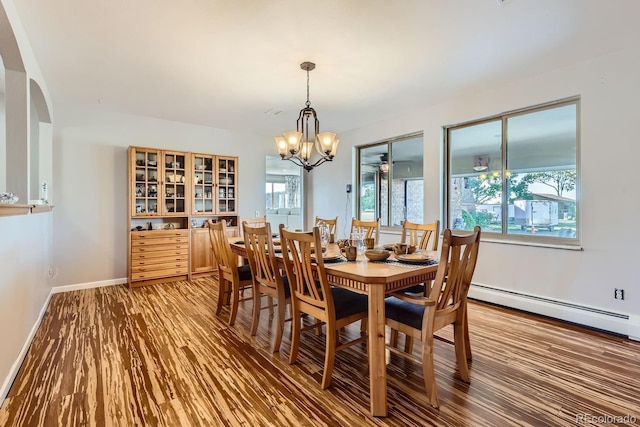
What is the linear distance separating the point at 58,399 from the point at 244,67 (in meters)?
2.92

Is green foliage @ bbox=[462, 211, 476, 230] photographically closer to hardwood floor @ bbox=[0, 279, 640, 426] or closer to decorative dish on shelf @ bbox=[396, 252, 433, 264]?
hardwood floor @ bbox=[0, 279, 640, 426]

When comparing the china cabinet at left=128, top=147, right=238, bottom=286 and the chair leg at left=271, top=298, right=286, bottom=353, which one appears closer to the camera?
the chair leg at left=271, top=298, right=286, bottom=353

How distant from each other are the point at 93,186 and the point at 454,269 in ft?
15.7

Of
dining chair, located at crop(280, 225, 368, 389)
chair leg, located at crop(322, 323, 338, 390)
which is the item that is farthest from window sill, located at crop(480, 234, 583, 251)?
chair leg, located at crop(322, 323, 338, 390)

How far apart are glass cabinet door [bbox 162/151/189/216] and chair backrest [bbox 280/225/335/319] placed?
3.21 meters

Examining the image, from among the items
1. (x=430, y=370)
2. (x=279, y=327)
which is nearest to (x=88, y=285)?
(x=279, y=327)

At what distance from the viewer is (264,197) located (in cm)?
600

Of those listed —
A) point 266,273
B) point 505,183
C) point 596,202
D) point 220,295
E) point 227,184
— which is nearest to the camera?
point 266,273

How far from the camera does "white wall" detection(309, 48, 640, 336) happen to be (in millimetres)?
2730

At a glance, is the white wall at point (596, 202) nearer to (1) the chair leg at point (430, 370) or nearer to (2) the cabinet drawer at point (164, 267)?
(1) the chair leg at point (430, 370)

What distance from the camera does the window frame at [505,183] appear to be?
10.2 feet

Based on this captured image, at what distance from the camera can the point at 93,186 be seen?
4.38m

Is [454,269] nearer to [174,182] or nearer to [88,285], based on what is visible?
[174,182]

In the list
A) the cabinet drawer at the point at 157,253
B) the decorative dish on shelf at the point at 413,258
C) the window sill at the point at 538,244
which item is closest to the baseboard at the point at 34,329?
the cabinet drawer at the point at 157,253
